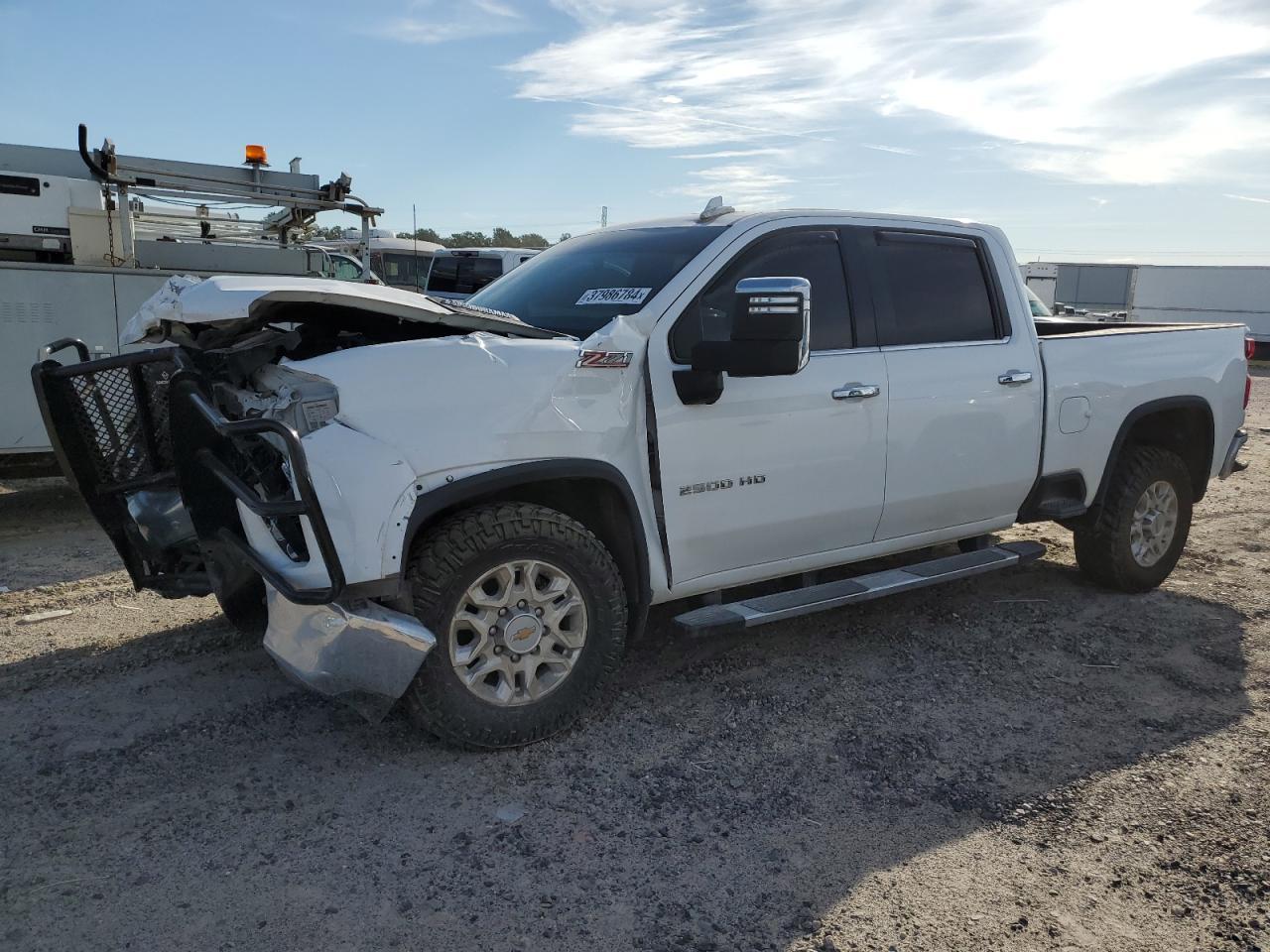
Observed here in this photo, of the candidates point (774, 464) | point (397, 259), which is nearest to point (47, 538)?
point (774, 464)

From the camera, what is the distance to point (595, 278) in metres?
4.42

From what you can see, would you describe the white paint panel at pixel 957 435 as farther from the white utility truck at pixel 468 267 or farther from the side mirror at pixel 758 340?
the white utility truck at pixel 468 267

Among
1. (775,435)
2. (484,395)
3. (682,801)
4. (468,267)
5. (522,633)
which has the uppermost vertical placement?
(468,267)

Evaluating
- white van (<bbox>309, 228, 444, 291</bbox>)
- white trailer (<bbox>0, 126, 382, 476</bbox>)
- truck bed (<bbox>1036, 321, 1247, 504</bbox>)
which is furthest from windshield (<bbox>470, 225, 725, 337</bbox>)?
white van (<bbox>309, 228, 444, 291</bbox>)

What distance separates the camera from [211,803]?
3.33m

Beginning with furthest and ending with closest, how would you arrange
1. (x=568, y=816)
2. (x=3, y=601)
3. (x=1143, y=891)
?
(x=3, y=601)
(x=568, y=816)
(x=1143, y=891)

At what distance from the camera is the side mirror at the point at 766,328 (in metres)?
3.54

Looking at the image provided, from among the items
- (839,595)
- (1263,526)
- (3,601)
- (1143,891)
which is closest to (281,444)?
(839,595)

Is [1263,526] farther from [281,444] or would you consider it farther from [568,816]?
[281,444]

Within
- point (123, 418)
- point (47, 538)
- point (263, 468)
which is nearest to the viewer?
point (263, 468)

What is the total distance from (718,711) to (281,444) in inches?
78.3

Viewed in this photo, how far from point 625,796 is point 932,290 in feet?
9.07

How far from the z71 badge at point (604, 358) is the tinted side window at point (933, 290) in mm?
1379

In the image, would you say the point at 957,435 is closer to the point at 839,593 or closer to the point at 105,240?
the point at 839,593
